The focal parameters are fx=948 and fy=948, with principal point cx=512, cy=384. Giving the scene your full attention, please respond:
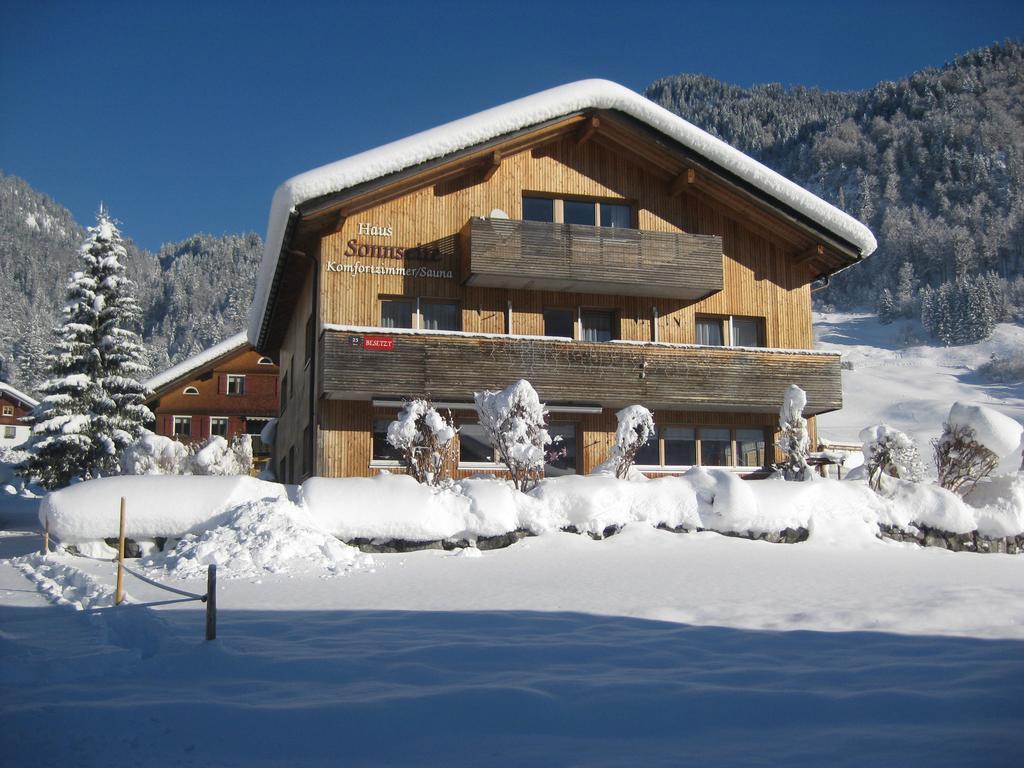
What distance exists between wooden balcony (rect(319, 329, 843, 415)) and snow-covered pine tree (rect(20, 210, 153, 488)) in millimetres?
15800

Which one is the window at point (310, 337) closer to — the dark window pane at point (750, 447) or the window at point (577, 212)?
the window at point (577, 212)

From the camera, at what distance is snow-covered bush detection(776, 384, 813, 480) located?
18734mm

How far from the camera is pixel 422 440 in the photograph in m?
16.8

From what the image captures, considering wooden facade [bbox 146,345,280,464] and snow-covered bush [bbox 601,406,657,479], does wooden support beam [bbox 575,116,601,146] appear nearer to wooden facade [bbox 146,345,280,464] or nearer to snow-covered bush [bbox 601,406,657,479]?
snow-covered bush [bbox 601,406,657,479]

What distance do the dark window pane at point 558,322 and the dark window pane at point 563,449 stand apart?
2.22 meters

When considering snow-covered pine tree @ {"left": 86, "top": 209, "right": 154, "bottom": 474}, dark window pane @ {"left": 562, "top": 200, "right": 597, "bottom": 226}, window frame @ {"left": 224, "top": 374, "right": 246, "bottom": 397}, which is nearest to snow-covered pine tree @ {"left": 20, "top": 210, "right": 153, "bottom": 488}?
snow-covered pine tree @ {"left": 86, "top": 209, "right": 154, "bottom": 474}

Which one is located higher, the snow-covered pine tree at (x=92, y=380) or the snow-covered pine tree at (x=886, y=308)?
the snow-covered pine tree at (x=886, y=308)

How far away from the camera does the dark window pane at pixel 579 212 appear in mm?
22688

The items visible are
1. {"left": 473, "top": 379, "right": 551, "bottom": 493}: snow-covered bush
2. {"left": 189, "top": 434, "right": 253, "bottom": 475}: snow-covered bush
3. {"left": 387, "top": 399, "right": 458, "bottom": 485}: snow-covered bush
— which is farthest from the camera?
{"left": 189, "top": 434, "right": 253, "bottom": 475}: snow-covered bush

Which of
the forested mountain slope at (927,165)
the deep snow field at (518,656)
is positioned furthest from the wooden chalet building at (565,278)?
Result: the forested mountain slope at (927,165)

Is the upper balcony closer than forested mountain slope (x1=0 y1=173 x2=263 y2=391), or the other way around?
the upper balcony

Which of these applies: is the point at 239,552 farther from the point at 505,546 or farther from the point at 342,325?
the point at 342,325

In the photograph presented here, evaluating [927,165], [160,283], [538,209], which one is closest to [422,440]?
[538,209]

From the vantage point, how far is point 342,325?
20109 mm
